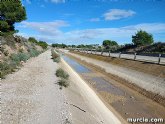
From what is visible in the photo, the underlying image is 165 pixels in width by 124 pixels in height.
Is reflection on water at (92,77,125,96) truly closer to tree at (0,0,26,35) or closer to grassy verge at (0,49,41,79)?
grassy verge at (0,49,41,79)

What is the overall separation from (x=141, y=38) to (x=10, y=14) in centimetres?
6202

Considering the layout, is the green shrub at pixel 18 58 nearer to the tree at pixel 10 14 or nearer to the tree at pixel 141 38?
the tree at pixel 10 14

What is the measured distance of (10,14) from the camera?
34.2 metres

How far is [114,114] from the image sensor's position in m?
14.1

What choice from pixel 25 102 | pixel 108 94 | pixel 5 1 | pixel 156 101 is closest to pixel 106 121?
pixel 25 102

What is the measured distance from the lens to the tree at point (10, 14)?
33.3 meters

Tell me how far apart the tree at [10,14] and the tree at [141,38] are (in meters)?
57.5

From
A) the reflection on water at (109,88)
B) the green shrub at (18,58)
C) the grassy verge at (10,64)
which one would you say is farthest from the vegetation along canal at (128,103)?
the green shrub at (18,58)

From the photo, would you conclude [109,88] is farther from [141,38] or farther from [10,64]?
[141,38]

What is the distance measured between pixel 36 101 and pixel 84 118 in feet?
8.30

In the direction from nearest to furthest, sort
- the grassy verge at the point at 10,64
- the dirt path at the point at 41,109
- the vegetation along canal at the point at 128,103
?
1. the dirt path at the point at 41,109
2. the vegetation along canal at the point at 128,103
3. the grassy verge at the point at 10,64

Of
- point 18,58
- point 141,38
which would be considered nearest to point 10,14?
point 18,58

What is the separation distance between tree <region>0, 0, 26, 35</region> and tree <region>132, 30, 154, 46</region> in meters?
57.5

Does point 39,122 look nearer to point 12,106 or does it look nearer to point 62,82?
point 12,106
